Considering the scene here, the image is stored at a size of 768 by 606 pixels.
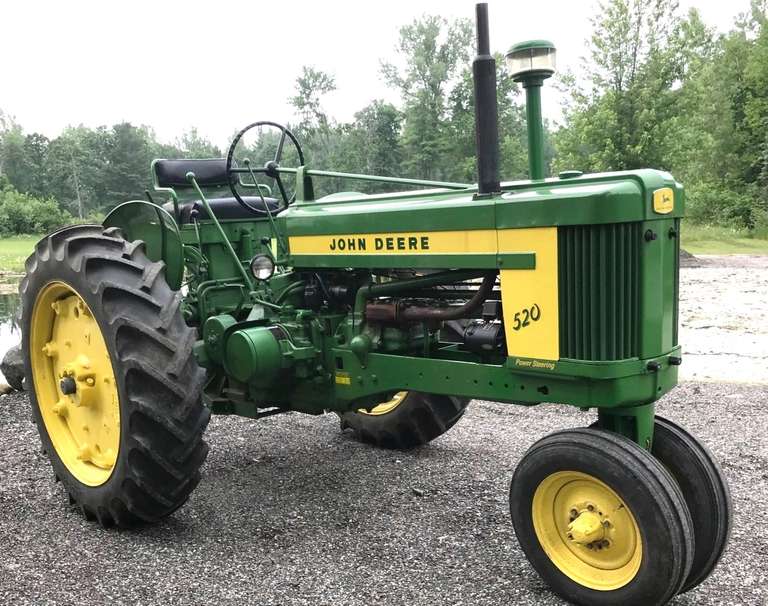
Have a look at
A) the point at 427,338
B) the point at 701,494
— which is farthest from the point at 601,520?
the point at 427,338

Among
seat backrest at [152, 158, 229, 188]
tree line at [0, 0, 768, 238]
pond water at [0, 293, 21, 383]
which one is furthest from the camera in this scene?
tree line at [0, 0, 768, 238]

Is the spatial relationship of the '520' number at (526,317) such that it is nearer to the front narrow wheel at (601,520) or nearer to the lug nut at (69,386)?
the front narrow wheel at (601,520)

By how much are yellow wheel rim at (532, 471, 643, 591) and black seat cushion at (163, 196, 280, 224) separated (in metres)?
2.60

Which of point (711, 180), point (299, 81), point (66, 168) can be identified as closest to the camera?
point (711, 180)

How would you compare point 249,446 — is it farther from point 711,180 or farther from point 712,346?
point 711,180

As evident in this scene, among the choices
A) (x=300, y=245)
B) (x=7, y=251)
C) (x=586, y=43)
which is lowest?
(x=7, y=251)

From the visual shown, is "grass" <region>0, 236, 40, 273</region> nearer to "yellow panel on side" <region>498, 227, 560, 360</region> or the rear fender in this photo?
the rear fender

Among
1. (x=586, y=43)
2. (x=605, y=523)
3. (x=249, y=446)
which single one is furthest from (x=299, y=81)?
(x=605, y=523)

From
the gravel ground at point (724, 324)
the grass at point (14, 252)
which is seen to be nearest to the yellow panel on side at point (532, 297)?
the gravel ground at point (724, 324)

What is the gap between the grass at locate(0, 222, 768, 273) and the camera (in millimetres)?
21578

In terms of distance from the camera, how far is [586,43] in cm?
1988

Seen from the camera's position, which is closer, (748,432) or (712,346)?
(748,432)

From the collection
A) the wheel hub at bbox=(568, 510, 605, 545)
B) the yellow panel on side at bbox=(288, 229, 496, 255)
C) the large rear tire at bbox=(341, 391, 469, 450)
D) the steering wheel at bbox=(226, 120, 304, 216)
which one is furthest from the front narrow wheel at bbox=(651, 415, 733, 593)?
the steering wheel at bbox=(226, 120, 304, 216)

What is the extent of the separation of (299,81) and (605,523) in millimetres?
34833
